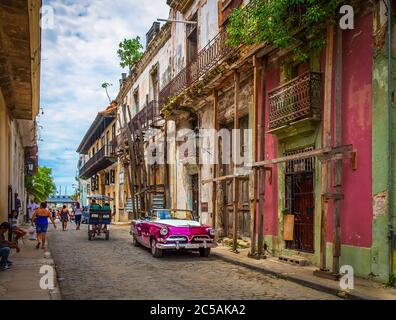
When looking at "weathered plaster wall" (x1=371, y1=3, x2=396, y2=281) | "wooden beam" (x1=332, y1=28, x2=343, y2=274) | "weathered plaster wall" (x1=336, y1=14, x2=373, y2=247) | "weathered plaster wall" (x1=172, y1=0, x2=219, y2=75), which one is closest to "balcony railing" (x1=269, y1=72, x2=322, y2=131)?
"weathered plaster wall" (x1=336, y1=14, x2=373, y2=247)

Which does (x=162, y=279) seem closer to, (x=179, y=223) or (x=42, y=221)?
(x=179, y=223)

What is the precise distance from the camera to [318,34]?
9844 mm

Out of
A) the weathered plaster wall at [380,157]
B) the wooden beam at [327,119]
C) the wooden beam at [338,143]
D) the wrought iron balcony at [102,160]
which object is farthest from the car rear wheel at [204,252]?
the wrought iron balcony at [102,160]

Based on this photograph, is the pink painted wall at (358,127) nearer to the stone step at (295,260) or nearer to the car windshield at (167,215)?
the stone step at (295,260)

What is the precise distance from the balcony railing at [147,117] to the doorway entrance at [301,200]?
10259 millimetres

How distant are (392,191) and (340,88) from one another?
2334 mm

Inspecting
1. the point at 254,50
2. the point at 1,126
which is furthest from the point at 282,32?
the point at 1,126

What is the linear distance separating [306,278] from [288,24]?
17.3 ft

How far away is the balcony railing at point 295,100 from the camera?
1008 centimetres

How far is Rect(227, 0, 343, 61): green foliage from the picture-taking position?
9.36 meters

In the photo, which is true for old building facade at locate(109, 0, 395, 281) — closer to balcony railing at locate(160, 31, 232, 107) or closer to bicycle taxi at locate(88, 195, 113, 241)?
balcony railing at locate(160, 31, 232, 107)

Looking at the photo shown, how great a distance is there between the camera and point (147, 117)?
22.7m

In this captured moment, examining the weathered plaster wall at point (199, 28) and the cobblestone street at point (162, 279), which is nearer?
the cobblestone street at point (162, 279)

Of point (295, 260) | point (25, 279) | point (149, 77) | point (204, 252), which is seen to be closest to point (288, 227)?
point (295, 260)
